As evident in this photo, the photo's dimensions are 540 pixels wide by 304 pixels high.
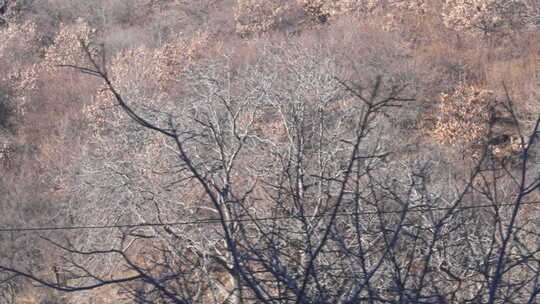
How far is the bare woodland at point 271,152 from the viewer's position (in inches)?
164

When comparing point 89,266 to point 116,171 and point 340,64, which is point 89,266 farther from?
point 340,64

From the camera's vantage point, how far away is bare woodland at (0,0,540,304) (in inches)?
164

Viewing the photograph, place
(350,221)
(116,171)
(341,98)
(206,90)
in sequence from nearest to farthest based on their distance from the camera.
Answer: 1. (350,221)
2. (116,171)
3. (206,90)
4. (341,98)

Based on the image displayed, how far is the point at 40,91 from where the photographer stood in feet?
84.0

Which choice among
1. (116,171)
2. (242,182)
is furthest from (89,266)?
(242,182)

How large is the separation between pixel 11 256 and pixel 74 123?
10.2 m

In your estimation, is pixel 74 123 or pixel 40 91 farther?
pixel 40 91

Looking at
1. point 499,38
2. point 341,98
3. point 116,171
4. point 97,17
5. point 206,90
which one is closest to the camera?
point 116,171

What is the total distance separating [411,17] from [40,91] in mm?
15526

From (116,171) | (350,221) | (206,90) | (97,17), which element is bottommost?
(350,221)

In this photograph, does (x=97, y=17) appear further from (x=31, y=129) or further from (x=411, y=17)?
(x=411, y=17)

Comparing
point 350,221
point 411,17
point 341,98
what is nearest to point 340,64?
A: point 411,17

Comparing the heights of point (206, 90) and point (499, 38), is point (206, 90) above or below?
below

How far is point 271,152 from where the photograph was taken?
8.82 metres
